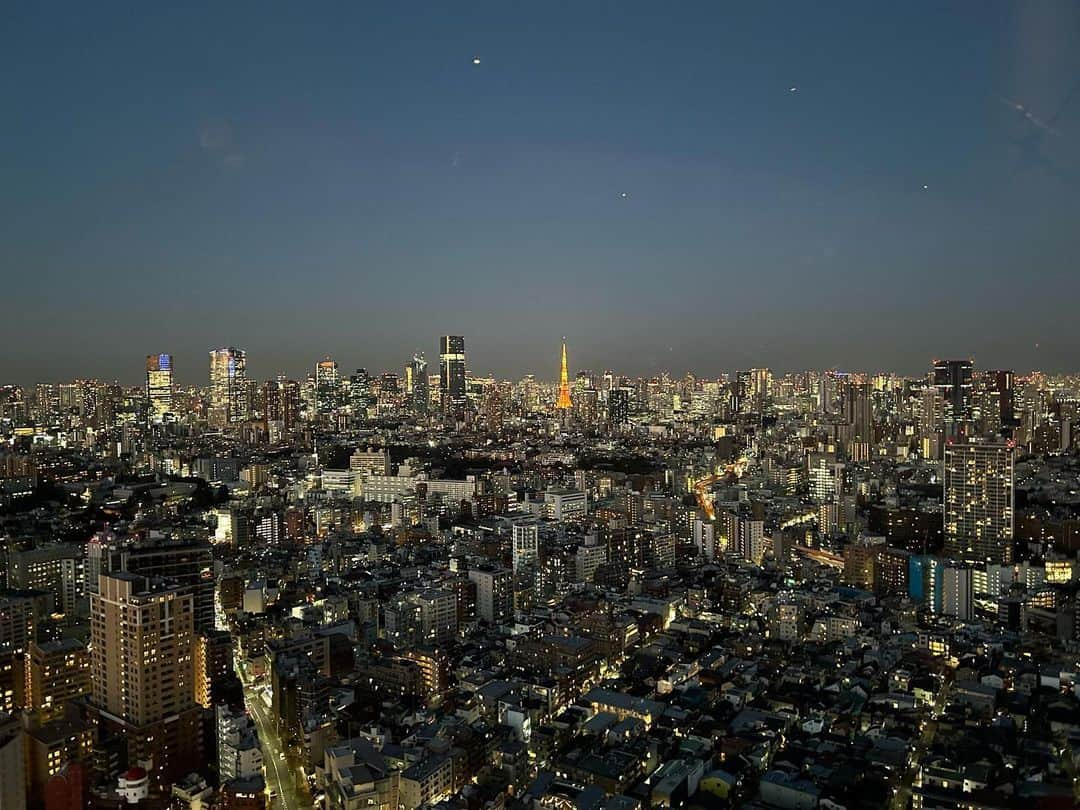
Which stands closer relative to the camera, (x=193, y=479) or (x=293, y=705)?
(x=293, y=705)

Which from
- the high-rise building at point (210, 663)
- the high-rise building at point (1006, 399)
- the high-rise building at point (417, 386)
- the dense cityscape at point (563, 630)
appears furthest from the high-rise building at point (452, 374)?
the high-rise building at point (210, 663)

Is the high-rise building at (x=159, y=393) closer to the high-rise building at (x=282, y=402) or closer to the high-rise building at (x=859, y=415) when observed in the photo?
the high-rise building at (x=282, y=402)

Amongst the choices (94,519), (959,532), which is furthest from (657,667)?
(94,519)

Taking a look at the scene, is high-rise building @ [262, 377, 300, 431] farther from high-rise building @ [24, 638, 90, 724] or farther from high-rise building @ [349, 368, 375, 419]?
high-rise building @ [24, 638, 90, 724]

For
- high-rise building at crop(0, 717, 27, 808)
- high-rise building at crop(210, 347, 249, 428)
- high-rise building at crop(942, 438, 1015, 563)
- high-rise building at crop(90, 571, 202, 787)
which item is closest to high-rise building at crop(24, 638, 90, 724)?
high-rise building at crop(90, 571, 202, 787)

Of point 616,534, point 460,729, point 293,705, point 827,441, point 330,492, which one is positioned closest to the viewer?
point 460,729

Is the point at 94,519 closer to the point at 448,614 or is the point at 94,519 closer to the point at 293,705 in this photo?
the point at 448,614

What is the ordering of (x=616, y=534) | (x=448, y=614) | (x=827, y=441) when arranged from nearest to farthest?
(x=448, y=614)
(x=616, y=534)
(x=827, y=441)
